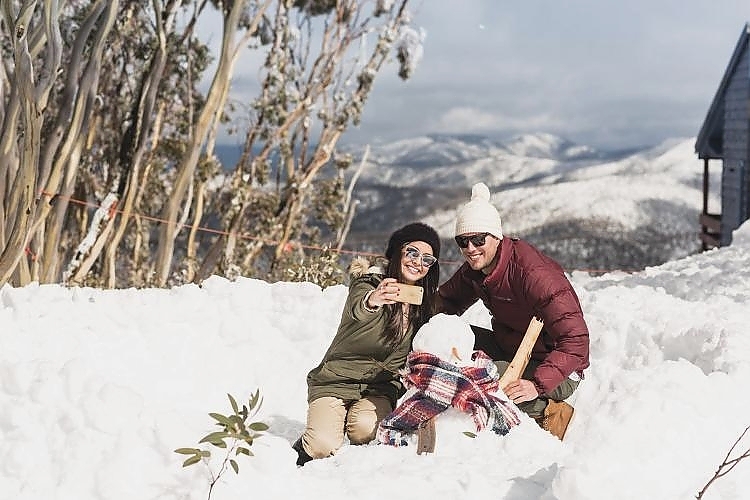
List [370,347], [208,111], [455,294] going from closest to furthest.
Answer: [370,347]
[455,294]
[208,111]

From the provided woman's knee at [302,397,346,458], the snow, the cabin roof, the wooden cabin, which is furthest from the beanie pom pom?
the cabin roof

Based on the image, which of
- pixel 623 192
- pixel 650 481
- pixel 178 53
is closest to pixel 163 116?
pixel 178 53

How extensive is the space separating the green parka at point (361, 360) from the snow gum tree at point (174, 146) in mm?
4256

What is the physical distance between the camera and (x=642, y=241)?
76625mm

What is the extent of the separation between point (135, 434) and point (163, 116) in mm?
9960

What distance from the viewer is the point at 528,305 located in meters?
3.62

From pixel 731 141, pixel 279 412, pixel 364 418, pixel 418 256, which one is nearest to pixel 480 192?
pixel 418 256

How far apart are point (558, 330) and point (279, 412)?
196 cm

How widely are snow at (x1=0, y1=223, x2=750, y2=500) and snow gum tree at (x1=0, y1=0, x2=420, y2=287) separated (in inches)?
108

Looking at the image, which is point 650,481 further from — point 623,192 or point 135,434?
point 623,192

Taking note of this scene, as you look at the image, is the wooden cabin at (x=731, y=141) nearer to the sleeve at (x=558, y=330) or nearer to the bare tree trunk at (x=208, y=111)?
the bare tree trunk at (x=208, y=111)

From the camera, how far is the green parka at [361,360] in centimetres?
366

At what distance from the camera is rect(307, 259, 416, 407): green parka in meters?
3.66

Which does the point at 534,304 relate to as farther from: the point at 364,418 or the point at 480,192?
the point at 364,418
